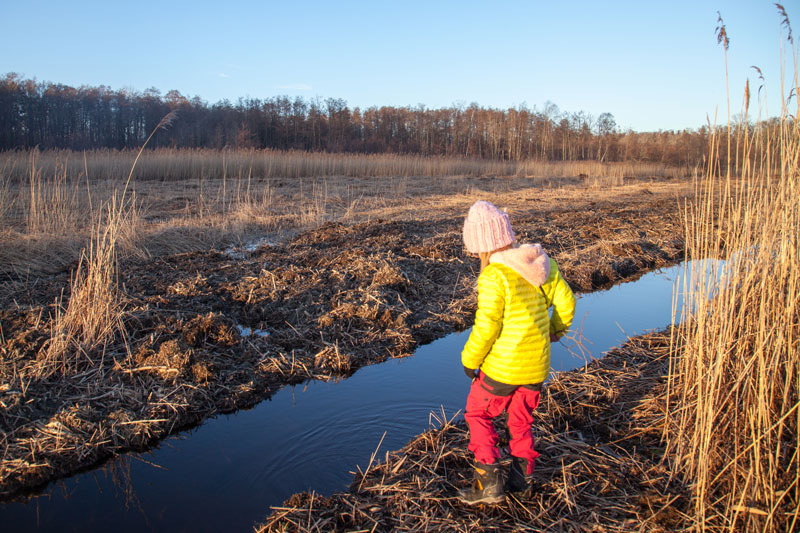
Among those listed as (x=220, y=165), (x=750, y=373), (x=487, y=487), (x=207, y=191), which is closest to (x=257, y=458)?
(x=487, y=487)

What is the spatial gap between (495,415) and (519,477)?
1.26 feet

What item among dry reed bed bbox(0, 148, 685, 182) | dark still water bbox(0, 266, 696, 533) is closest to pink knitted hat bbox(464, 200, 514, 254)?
dark still water bbox(0, 266, 696, 533)

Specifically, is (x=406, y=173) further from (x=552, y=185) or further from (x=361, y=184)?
(x=552, y=185)

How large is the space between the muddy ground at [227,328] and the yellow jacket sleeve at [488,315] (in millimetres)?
2032

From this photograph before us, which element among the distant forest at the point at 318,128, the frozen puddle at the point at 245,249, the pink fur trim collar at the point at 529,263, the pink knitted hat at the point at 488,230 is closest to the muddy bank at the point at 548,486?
the pink fur trim collar at the point at 529,263

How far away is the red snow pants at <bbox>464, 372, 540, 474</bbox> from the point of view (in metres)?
2.52

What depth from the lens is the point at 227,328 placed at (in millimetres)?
4480

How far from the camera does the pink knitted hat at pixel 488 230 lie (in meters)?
2.43

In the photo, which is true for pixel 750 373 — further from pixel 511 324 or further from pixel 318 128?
pixel 318 128

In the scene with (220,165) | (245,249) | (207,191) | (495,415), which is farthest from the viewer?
(220,165)

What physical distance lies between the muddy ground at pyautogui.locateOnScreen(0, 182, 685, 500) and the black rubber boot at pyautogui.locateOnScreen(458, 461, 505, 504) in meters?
1.91

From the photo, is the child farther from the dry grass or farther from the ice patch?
the dry grass

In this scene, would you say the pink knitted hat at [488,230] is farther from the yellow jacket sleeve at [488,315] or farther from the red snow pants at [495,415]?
the red snow pants at [495,415]

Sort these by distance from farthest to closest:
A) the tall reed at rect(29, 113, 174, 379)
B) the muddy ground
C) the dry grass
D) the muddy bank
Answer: the dry grass
the tall reed at rect(29, 113, 174, 379)
the muddy ground
the muddy bank
